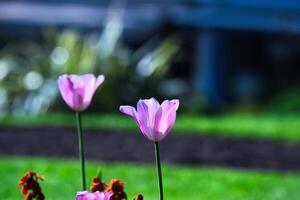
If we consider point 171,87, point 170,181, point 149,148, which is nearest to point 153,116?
point 170,181

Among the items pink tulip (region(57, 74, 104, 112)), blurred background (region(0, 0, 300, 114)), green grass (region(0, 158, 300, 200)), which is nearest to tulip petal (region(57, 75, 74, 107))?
pink tulip (region(57, 74, 104, 112))

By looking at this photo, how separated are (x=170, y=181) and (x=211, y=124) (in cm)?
274

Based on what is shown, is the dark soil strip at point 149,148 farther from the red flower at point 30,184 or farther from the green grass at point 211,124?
the red flower at point 30,184

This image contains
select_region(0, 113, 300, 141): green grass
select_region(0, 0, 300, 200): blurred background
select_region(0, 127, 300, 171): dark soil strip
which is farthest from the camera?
select_region(0, 113, 300, 141): green grass

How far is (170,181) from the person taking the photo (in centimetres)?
648

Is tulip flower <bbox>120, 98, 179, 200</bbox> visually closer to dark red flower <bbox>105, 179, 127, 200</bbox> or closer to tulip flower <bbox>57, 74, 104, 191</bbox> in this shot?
dark red flower <bbox>105, 179, 127, 200</bbox>

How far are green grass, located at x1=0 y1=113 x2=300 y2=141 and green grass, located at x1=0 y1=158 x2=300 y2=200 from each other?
5.67 ft

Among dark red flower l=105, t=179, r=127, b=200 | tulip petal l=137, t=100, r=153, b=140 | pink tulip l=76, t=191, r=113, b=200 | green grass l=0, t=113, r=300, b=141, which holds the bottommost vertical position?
pink tulip l=76, t=191, r=113, b=200

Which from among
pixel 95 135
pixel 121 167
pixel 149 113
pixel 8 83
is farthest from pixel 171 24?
pixel 149 113

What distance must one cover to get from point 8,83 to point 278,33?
11.4 ft

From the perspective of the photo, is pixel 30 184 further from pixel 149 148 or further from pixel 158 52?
pixel 158 52

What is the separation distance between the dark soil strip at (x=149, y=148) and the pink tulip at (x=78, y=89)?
145 inches

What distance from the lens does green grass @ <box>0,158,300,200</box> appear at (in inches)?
238

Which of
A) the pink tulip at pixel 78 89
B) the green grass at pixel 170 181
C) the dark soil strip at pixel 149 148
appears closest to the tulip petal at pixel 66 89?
the pink tulip at pixel 78 89
